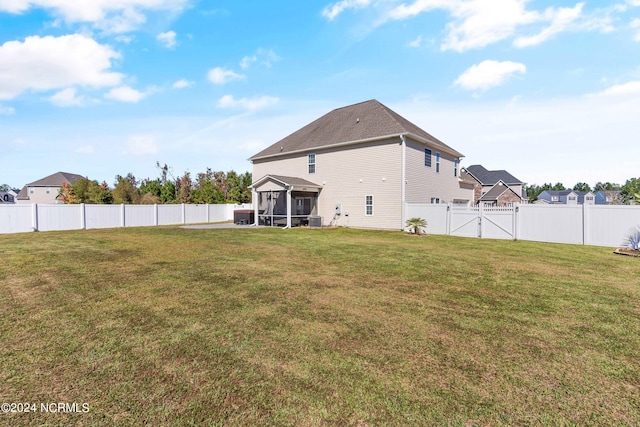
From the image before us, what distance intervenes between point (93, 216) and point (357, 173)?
17.7m

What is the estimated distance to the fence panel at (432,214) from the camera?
16219 millimetres

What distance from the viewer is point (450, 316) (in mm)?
4219

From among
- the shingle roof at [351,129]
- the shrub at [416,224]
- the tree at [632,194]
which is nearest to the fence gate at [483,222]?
the shrub at [416,224]

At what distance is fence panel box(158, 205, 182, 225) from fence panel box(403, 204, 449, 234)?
18.4 m

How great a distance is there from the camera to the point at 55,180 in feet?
161

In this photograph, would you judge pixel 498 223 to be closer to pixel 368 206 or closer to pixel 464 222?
pixel 464 222

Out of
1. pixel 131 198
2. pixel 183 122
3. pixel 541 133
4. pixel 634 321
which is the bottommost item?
pixel 634 321

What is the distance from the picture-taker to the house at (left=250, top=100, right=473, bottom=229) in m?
17.8

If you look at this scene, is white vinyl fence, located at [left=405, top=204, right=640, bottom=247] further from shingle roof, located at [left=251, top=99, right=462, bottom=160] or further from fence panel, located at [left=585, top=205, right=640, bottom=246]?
shingle roof, located at [left=251, top=99, right=462, bottom=160]

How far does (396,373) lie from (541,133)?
75.0 ft

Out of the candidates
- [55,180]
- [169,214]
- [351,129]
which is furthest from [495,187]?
[55,180]

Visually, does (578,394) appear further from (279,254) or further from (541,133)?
(541,133)

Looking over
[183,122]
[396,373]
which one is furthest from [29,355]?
[183,122]

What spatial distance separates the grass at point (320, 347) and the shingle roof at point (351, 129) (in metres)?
13.6
